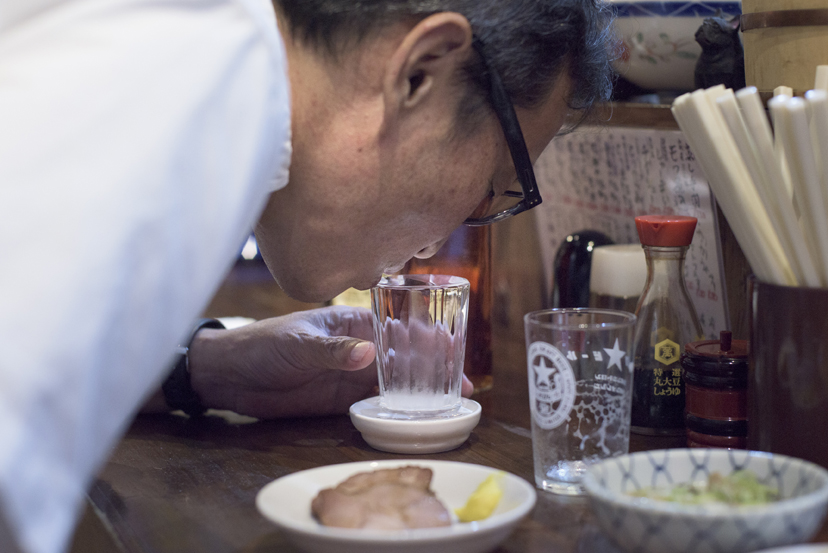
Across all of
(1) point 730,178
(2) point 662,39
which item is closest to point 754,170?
(1) point 730,178

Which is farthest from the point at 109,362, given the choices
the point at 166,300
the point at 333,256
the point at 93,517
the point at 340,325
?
the point at 340,325

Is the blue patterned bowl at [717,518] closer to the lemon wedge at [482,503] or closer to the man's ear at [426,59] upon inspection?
the lemon wedge at [482,503]

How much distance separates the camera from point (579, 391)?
92 centimetres

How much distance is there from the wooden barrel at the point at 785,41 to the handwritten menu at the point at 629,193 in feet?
1.14

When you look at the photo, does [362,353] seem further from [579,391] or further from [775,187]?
[775,187]

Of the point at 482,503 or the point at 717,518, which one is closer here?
the point at 717,518

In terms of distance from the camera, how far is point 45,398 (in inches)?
25.6

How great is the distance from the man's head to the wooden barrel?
200 millimetres

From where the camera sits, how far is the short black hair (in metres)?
0.95

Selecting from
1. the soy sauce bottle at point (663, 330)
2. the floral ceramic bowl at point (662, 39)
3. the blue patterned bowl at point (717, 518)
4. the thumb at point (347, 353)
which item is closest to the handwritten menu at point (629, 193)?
the floral ceramic bowl at point (662, 39)

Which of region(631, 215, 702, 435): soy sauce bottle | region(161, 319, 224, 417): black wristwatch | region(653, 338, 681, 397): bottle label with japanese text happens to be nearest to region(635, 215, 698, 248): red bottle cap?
region(631, 215, 702, 435): soy sauce bottle

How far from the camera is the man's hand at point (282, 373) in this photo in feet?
4.32

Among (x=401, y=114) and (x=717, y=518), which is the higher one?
(x=401, y=114)

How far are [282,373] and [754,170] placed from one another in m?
0.75
